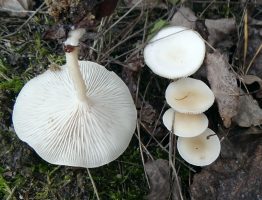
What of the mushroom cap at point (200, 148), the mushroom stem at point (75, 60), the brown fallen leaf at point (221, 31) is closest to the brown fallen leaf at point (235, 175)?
the mushroom cap at point (200, 148)

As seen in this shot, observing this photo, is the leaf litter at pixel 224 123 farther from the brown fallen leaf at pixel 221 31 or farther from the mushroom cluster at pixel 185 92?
the mushroom cluster at pixel 185 92

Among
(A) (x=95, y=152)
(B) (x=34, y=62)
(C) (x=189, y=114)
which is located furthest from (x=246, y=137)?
(B) (x=34, y=62)

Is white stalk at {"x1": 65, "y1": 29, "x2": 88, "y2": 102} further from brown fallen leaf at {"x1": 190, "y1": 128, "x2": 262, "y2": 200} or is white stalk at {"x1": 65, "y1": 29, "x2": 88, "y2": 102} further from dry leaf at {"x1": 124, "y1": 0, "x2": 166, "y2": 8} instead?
dry leaf at {"x1": 124, "y1": 0, "x2": 166, "y2": 8}

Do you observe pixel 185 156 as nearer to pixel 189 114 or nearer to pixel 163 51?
pixel 189 114

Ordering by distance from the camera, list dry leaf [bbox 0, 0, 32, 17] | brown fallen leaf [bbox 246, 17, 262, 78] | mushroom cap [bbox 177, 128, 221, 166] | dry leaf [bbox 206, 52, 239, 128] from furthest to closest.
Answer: dry leaf [bbox 0, 0, 32, 17] < brown fallen leaf [bbox 246, 17, 262, 78] < dry leaf [bbox 206, 52, 239, 128] < mushroom cap [bbox 177, 128, 221, 166]

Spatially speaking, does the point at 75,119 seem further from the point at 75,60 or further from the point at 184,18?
the point at 184,18

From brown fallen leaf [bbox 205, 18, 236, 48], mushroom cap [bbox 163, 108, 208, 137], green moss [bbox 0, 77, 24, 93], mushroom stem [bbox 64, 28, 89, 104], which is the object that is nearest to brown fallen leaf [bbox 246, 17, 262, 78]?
brown fallen leaf [bbox 205, 18, 236, 48]
